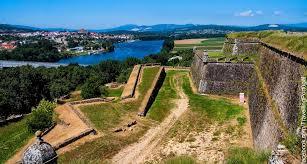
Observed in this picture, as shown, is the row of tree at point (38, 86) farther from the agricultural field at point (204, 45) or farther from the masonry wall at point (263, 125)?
the agricultural field at point (204, 45)

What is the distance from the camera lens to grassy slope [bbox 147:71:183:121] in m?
29.7

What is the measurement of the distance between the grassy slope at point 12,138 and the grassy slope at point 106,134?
14.1 ft

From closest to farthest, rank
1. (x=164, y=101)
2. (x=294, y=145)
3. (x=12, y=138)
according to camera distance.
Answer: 1. (x=294, y=145)
2. (x=12, y=138)
3. (x=164, y=101)

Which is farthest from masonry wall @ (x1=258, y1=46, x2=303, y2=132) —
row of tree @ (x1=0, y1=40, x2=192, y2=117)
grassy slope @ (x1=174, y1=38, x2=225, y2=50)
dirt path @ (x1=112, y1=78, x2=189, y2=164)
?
grassy slope @ (x1=174, y1=38, x2=225, y2=50)

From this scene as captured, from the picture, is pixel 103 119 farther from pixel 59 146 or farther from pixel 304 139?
pixel 304 139

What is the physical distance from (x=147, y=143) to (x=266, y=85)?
8541 mm

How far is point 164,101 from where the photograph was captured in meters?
33.6

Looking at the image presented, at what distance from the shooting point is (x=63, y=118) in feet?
91.0

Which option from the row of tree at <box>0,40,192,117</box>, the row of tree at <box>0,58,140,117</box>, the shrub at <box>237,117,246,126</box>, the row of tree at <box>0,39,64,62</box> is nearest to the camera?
the shrub at <box>237,117,246,126</box>

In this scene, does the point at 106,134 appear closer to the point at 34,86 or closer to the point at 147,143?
the point at 147,143

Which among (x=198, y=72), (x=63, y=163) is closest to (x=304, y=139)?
(x=63, y=163)

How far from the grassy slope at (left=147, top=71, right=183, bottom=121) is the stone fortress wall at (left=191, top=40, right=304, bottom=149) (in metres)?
2.79

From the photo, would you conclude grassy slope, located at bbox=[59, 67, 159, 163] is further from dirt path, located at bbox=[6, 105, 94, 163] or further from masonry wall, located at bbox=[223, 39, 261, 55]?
masonry wall, located at bbox=[223, 39, 261, 55]

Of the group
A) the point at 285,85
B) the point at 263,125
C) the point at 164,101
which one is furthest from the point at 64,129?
the point at 285,85
